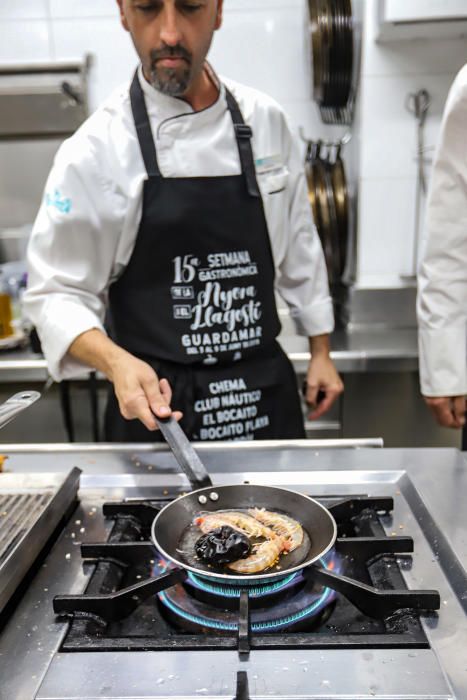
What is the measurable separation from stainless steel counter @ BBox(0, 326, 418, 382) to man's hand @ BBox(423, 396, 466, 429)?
1.38 feet

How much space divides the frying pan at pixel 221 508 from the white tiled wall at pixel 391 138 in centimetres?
135

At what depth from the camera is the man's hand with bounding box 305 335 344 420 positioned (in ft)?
4.61

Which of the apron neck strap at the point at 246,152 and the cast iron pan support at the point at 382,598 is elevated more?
the apron neck strap at the point at 246,152

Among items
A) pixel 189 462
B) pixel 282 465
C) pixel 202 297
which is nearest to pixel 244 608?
pixel 189 462

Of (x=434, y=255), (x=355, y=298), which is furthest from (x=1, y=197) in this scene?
(x=434, y=255)

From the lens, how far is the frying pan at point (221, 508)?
0.62 metres

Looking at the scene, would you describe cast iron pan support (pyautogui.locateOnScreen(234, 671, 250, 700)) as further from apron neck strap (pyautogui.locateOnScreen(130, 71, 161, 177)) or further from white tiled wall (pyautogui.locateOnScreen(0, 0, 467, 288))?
white tiled wall (pyautogui.locateOnScreen(0, 0, 467, 288))

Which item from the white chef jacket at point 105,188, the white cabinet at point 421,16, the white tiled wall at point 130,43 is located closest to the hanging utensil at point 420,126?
the white cabinet at point 421,16

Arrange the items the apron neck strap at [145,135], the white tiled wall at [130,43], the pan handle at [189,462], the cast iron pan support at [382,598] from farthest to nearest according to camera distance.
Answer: the white tiled wall at [130,43] → the apron neck strap at [145,135] → the pan handle at [189,462] → the cast iron pan support at [382,598]

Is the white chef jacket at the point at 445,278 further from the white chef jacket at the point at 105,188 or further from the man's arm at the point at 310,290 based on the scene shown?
the white chef jacket at the point at 105,188

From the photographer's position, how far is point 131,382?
0.92 m

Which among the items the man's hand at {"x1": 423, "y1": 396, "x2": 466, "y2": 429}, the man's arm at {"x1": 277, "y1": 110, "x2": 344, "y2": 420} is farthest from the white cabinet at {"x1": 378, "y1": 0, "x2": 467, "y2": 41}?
the man's hand at {"x1": 423, "y1": 396, "x2": 466, "y2": 429}

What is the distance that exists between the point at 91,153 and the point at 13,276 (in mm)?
1229

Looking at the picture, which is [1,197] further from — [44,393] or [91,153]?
[91,153]
